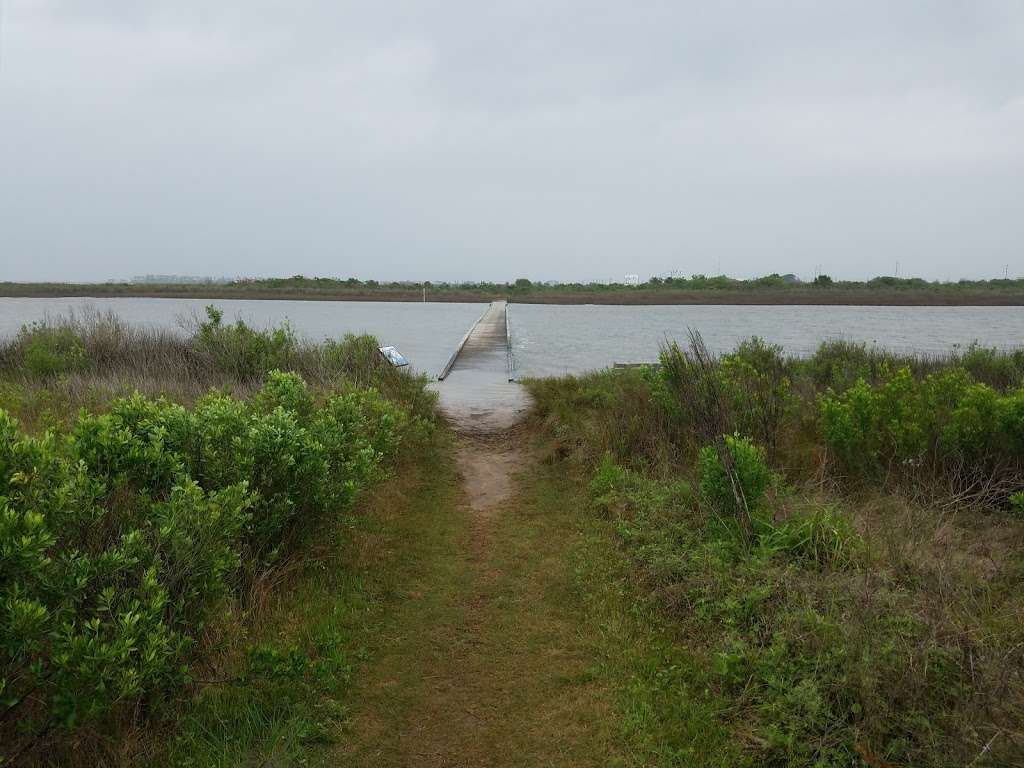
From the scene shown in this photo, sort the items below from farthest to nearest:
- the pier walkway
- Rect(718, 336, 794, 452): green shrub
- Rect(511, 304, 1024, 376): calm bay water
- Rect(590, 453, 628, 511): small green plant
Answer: Rect(511, 304, 1024, 376): calm bay water, the pier walkway, Rect(718, 336, 794, 452): green shrub, Rect(590, 453, 628, 511): small green plant

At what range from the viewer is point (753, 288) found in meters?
82.8

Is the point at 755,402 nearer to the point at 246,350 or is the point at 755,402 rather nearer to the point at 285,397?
the point at 285,397

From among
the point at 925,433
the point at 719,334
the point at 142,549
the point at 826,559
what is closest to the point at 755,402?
the point at 925,433

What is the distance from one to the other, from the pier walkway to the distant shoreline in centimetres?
5310

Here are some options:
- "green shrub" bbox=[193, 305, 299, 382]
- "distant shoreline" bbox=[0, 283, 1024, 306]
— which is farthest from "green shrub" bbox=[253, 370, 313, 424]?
"distant shoreline" bbox=[0, 283, 1024, 306]

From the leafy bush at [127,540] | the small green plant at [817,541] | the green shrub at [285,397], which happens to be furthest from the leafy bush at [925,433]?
the green shrub at [285,397]

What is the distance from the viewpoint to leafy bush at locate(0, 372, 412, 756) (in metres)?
2.67

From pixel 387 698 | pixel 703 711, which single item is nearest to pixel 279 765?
pixel 387 698

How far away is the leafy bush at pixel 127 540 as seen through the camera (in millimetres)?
2668

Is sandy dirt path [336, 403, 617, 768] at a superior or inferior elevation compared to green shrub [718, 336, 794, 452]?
inferior

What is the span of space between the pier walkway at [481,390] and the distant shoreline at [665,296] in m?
53.1

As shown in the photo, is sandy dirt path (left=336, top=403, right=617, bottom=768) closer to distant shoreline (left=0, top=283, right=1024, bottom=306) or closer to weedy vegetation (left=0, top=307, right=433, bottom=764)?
weedy vegetation (left=0, top=307, right=433, bottom=764)

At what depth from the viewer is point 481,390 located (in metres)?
14.0

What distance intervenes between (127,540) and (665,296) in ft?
257
